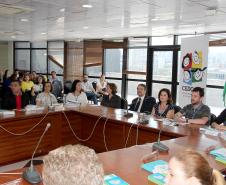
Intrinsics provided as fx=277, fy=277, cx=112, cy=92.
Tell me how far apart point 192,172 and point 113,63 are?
841 centimetres

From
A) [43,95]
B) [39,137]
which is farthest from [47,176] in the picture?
[43,95]

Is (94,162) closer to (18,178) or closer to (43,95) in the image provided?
(18,178)

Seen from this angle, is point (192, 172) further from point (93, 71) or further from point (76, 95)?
point (93, 71)

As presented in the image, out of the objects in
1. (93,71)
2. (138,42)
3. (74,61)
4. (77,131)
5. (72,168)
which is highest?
(138,42)

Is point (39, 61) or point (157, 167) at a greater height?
point (39, 61)

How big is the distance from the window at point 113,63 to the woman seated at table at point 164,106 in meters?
5.01

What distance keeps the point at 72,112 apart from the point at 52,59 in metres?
7.17

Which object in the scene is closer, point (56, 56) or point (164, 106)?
point (164, 106)

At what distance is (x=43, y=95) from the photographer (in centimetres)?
525

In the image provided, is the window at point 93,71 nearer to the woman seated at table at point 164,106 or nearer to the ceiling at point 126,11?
the ceiling at point 126,11

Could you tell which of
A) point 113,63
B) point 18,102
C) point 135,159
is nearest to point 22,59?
point 113,63

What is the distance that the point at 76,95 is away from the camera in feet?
17.6

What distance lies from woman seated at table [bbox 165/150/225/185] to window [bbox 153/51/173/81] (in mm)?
6822

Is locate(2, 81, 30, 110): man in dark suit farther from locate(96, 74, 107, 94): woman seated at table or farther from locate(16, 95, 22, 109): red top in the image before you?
locate(96, 74, 107, 94): woman seated at table
